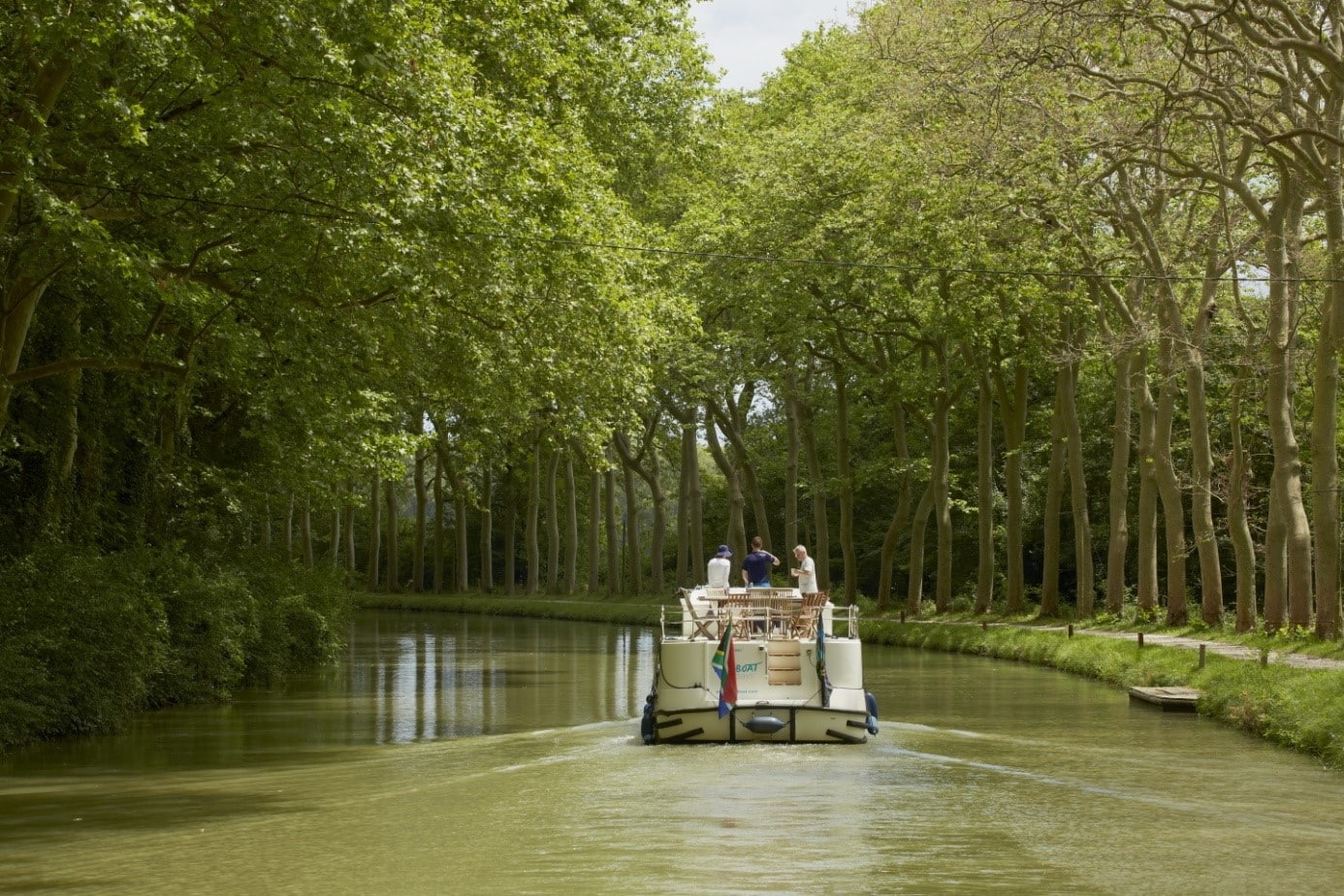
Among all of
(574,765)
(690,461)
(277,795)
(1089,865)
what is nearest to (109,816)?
(277,795)

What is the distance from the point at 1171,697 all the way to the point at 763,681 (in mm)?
7405

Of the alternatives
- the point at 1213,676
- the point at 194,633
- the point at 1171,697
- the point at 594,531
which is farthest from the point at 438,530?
the point at 1213,676

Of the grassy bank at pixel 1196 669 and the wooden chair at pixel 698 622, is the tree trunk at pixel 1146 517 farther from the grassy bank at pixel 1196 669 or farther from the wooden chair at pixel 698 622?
the wooden chair at pixel 698 622

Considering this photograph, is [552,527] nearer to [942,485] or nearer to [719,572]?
[942,485]

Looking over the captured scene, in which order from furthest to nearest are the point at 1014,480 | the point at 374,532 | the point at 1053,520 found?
the point at 374,532 → the point at 1014,480 → the point at 1053,520

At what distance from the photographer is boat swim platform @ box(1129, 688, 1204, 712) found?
24594 mm

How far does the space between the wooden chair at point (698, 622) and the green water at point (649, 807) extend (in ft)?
5.56

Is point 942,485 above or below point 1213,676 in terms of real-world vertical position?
above

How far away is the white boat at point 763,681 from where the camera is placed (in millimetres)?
20594

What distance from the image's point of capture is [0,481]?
26016 mm

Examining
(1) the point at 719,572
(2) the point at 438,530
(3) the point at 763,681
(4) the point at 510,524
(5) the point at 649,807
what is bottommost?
(5) the point at 649,807

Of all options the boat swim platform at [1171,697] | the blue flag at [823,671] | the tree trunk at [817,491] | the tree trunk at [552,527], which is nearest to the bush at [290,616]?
the blue flag at [823,671]

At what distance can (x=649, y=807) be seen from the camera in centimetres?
1596

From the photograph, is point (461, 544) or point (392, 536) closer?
point (461, 544)
